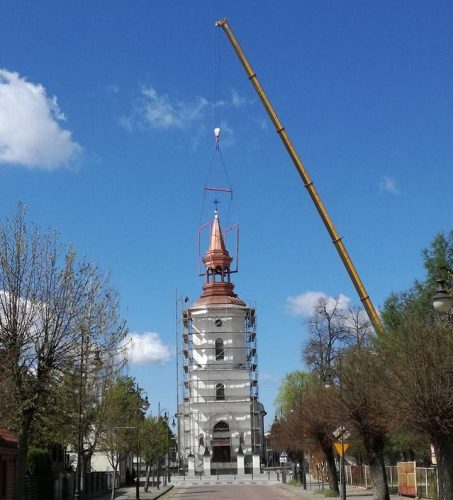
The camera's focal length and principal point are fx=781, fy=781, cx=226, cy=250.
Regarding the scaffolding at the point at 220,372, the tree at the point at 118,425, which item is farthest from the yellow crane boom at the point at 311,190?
the scaffolding at the point at 220,372

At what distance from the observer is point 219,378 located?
9900cm

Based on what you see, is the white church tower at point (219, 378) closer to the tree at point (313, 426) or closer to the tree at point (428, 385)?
the tree at point (313, 426)

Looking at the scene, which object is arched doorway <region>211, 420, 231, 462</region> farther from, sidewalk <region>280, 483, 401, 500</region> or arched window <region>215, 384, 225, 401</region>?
sidewalk <region>280, 483, 401, 500</region>

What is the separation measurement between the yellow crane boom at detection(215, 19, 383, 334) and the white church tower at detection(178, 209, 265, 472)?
Answer: 153 feet

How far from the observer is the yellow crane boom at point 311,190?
4794 centimetres

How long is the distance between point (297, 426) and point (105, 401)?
15.1 metres

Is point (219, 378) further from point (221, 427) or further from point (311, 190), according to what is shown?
point (311, 190)

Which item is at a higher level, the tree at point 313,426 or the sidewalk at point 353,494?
the tree at point 313,426

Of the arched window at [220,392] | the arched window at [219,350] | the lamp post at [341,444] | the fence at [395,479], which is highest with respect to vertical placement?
the arched window at [219,350]

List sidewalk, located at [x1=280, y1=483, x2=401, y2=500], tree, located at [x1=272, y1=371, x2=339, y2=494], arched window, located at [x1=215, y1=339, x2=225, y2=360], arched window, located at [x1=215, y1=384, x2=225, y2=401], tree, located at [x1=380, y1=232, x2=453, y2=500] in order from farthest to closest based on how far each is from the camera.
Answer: arched window, located at [x1=215, y1=339, x2=225, y2=360] → arched window, located at [x1=215, y1=384, x2=225, y2=401] → sidewalk, located at [x1=280, y1=483, x2=401, y2=500] → tree, located at [x1=272, y1=371, x2=339, y2=494] → tree, located at [x1=380, y1=232, x2=453, y2=500]

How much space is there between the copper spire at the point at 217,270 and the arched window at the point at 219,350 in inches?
226

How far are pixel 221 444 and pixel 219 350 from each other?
1254 cm

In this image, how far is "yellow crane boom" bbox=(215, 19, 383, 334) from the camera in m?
47.9

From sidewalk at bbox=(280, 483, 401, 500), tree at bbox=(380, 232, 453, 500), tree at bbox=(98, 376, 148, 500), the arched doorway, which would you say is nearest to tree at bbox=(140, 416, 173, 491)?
tree at bbox=(98, 376, 148, 500)
